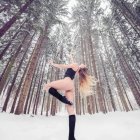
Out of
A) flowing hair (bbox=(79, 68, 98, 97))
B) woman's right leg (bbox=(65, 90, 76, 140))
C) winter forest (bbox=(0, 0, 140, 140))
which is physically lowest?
woman's right leg (bbox=(65, 90, 76, 140))

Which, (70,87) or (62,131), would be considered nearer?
(70,87)

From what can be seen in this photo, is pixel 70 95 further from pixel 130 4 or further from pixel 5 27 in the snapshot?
pixel 130 4

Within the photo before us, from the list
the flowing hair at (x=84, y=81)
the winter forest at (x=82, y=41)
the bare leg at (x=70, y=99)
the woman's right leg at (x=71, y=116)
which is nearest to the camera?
the woman's right leg at (x=71, y=116)

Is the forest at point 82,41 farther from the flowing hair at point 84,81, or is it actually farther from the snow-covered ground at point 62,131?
the flowing hair at point 84,81

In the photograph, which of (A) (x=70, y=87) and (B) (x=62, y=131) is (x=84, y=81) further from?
(B) (x=62, y=131)

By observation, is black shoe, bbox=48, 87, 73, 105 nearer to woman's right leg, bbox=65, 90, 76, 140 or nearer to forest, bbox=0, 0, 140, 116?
woman's right leg, bbox=65, 90, 76, 140

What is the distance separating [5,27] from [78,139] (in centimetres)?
814

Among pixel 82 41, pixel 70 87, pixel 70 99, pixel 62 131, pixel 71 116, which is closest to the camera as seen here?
pixel 71 116

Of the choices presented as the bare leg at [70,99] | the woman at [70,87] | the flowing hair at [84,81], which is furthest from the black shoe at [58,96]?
the flowing hair at [84,81]

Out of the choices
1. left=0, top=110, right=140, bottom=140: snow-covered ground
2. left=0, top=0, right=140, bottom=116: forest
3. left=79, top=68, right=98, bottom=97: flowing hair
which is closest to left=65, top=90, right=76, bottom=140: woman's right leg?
left=79, top=68, right=98, bottom=97: flowing hair

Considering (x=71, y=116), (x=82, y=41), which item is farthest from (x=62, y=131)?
(x=82, y=41)

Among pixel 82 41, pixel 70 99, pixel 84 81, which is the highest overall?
pixel 82 41

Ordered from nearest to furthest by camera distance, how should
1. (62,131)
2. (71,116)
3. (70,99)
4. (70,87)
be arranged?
(71,116)
(70,99)
(70,87)
(62,131)

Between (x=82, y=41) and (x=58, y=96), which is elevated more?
(x=82, y=41)
